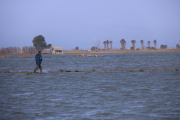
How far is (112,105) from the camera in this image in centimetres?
1136

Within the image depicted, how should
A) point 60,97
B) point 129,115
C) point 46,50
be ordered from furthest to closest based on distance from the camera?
point 46,50 < point 60,97 < point 129,115

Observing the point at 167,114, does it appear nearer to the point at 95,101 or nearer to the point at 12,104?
the point at 95,101

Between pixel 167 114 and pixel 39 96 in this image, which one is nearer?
pixel 167 114

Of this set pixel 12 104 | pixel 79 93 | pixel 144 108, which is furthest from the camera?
pixel 79 93

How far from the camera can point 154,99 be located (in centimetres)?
1256

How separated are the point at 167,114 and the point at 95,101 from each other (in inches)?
136

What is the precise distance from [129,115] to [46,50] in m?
156

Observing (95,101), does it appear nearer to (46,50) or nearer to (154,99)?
(154,99)

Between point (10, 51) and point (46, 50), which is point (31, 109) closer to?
point (10, 51)

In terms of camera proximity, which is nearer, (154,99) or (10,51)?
(154,99)

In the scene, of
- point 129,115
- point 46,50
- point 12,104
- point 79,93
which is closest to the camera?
point 129,115

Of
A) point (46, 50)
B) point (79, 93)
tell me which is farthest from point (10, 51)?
point (79, 93)

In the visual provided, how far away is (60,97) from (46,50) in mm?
152223

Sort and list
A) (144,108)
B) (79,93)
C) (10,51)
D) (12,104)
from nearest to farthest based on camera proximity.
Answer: (144,108) < (12,104) < (79,93) < (10,51)
